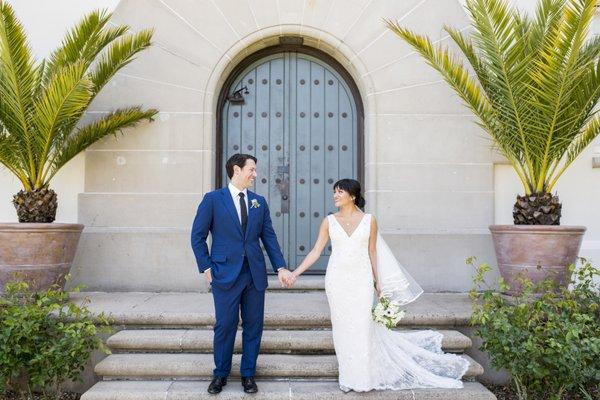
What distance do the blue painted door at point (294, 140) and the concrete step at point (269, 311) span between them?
132cm

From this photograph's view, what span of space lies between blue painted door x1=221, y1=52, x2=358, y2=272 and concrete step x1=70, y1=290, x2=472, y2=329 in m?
1.32

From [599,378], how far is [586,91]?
2981 millimetres

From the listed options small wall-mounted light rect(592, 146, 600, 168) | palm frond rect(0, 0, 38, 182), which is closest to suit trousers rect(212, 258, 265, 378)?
palm frond rect(0, 0, 38, 182)

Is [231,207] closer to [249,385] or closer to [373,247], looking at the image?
[373,247]

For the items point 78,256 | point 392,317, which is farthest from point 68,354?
point 392,317

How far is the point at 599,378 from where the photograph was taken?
3645 millimetres

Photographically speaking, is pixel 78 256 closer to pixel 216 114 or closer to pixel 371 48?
pixel 216 114

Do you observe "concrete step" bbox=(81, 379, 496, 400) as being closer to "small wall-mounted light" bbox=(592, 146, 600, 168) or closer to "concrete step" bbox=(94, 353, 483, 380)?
"concrete step" bbox=(94, 353, 483, 380)

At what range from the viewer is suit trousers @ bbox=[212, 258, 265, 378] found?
3.60 meters

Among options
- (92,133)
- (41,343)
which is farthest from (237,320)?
(92,133)

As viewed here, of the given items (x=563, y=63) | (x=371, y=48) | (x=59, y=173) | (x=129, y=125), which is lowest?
(x=59, y=173)

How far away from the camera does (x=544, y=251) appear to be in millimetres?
4863

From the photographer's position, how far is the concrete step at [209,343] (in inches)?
168

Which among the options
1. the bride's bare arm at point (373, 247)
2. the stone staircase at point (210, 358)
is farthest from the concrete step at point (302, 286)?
the bride's bare arm at point (373, 247)
